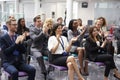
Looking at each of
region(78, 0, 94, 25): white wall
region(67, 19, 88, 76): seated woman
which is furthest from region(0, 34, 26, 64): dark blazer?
region(78, 0, 94, 25): white wall

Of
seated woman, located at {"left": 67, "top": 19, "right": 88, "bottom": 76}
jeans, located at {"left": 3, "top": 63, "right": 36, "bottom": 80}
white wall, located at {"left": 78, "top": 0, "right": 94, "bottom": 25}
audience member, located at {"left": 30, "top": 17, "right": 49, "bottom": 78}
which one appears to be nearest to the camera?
jeans, located at {"left": 3, "top": 63, "right": 36, "bottom": 80}

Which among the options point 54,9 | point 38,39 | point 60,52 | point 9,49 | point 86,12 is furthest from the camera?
point 54,9

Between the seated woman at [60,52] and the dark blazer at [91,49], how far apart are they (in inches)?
16.0

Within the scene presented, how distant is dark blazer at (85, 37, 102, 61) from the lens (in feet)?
15.0

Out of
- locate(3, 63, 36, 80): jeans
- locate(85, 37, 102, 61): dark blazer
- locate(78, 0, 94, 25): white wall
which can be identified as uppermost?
locate(78, 0, 94, 25): white wall

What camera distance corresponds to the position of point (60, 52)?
173 inches

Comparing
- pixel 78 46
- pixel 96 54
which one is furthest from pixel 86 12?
pixel 96 54

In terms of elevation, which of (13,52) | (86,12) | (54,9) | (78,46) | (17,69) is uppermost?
(54,9)

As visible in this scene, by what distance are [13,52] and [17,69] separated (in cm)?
27

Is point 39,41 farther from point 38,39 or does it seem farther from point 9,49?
point 9,49

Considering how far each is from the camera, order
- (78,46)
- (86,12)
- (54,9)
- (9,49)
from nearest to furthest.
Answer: (9,49)
(78,46)
(86,12)
(54,9)

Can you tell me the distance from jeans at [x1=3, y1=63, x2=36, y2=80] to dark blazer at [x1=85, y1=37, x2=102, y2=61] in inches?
53.8

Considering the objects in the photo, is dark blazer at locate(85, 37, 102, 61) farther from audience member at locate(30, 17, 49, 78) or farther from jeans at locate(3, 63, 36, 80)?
jeans at locate(3, 63, 36, 80)

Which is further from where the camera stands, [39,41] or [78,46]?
[78,46]
